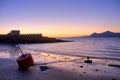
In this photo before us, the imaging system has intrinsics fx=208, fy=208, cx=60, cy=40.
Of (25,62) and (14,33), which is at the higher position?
(14,33)

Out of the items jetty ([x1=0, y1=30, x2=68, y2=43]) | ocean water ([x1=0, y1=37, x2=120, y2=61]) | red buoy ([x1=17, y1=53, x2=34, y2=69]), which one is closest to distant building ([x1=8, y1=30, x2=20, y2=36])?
jetty ([x1=0, y1=30, x2=68, y2=43])

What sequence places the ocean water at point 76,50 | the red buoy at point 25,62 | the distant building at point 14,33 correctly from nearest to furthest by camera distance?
the red buoy at point 25,62 < the ocean water at point 76,50 < the distant building at point 14,33

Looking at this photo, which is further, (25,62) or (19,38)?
(19,38)

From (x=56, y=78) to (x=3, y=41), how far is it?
89.7 meters

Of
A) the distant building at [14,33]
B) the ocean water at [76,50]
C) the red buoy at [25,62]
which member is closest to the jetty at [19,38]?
the distant building at [14,33]

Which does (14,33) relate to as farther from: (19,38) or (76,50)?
(76,50)

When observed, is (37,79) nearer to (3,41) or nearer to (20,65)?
(20,65)

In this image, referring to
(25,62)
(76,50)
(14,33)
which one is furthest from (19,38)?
(25,62)

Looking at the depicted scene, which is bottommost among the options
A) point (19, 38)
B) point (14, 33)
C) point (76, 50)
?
point (76, 50)

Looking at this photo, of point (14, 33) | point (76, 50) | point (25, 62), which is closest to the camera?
point (25, 62)

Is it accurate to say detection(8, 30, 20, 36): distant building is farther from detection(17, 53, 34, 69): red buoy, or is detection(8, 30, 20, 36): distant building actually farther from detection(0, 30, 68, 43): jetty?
detection(17, 53, 34, 69): red buoy

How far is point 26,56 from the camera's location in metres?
21.0

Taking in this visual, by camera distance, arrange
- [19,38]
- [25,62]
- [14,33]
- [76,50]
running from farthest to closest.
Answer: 1. [14,33]
2. [19,38]
3. [76,50]
4. [25,62]

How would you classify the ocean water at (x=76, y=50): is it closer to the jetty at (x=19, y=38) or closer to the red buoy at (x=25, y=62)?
the red buoy at (x=25, y=62)
